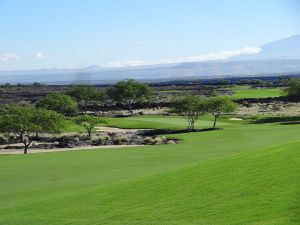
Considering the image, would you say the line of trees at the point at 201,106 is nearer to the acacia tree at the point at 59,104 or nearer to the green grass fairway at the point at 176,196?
the acacia tree at the point at 59,104

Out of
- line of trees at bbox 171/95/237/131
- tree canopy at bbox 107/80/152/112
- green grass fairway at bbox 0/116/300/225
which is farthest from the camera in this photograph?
tree canopy at bbox 107/80/152/112

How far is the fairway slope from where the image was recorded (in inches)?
548

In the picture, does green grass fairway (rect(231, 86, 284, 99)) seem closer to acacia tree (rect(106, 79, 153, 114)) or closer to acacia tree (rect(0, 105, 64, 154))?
acacia tree (rect(106, 79, 153, 114))

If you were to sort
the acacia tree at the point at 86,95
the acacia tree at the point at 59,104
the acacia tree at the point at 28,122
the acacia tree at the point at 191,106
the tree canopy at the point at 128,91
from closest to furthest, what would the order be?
the acacia tree at the point at 28,122, the acacia tree at the point at 191,106, the acacia tree at the point at 59,104, the tree canopy at the point at 128,91, the acacia tree at the point at 86,95

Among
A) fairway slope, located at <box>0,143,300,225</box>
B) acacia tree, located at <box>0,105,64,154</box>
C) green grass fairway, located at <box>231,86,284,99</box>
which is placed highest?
fairway slope, located at <box>0,143,300,225</box>

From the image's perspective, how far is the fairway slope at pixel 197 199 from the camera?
13930 mm

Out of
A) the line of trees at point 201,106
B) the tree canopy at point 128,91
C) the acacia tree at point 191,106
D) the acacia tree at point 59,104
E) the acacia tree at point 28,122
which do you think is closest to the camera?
the acacia tree at point 28,122

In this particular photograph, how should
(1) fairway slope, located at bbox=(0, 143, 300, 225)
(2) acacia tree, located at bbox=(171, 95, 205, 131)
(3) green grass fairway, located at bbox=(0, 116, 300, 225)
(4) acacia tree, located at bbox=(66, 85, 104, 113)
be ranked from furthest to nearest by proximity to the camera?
1. (4) acacia tree, located at bbox=(66, 85, 104, 113)
2. (2) acacia tree, located at bbox=(171, 95, 205, 131)
3. (3) green grass fairway, located at bbox=(0, 116, 300, 225)
4. (1) fairway slope, located at bbox=(0, 143, 300, 225)

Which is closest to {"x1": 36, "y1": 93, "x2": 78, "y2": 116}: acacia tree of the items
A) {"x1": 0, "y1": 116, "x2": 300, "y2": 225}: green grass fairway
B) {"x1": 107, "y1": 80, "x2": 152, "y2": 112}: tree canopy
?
{"x1": 107, "y1": 80, "x2": 152, "y2": 112}: tree canopy

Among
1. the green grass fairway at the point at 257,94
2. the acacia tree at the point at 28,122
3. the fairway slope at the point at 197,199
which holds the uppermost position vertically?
the fairway slope at the point at 197,199

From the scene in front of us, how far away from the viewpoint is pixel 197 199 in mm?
16547

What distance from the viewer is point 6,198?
2403 centimetres

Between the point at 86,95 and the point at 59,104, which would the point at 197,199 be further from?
the point at 86,95

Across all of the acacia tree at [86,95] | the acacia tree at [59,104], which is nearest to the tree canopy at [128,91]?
the acacia tree at [86,95]
